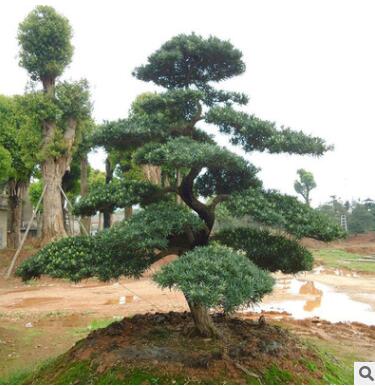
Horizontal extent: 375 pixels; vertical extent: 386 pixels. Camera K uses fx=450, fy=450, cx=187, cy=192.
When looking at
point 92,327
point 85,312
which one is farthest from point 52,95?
point 92,327

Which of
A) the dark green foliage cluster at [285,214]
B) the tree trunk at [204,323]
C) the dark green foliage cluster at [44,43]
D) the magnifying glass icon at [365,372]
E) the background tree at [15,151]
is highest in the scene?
the dark green foliage cluster at [44,43]

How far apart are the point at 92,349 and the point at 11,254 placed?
20.4 meters

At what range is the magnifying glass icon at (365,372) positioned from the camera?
5.36m

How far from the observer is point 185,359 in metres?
5.76

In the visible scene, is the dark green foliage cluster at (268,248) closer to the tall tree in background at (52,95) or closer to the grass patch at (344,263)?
the tall tree in background at (52,95)

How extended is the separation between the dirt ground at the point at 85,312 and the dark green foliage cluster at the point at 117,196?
4.78ft

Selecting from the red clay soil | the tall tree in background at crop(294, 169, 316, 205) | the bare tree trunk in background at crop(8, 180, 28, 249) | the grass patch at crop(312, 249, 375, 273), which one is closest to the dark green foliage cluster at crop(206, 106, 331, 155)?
the grass patch at crop(312, 249, 375, 273)

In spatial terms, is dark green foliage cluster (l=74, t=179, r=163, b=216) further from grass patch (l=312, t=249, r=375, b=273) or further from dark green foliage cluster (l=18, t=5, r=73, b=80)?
grass patch (l=312, t=249, r=375, b=273)

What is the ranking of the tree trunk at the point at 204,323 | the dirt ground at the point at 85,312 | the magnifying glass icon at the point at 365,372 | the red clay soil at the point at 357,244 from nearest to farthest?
the magnifying glass icon at the point at 365,372, the tree trunk at the point at 204,323, the dirt ground at the point at 85,312, the red clay soil at the point at 357,244

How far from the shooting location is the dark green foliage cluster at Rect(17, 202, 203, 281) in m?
5.67

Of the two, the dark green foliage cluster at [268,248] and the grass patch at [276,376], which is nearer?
the grass patch at [276,376]

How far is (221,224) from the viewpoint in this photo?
25.6ft

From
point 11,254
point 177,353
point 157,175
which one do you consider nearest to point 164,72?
point 177,353

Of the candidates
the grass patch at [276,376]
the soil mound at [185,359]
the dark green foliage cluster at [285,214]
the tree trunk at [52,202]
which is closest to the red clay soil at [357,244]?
the tree trunk at [52,202]
